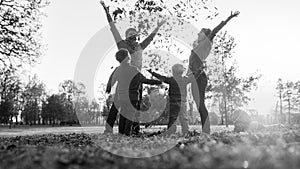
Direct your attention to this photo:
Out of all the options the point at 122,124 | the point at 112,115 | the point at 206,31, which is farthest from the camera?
the point at 206,31

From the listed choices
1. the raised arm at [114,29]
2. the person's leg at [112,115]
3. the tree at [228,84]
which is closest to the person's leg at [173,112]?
the person's leg at [112,115]

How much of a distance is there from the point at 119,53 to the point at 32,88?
344ft

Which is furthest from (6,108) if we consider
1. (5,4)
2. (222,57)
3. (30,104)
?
(5,4)

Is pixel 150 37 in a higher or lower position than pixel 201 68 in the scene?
higher

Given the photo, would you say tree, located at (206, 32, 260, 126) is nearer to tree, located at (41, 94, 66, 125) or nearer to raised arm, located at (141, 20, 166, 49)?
raised arm, located at (141, 20, 166, 49)

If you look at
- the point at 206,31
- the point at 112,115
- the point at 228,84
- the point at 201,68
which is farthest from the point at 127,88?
the point at 228,84

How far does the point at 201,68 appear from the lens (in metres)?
12.7

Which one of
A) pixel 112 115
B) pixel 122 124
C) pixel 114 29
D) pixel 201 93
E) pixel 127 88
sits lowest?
pixel 122 124

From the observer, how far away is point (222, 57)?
4916cm

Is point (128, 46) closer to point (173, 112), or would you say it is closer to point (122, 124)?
point (173, 112)

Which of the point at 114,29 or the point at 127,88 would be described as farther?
the point at 114,29

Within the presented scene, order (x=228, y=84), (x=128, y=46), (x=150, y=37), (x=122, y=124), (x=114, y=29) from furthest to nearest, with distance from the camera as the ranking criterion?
1. (x=228, y=84)
2. (x=150, y=37)
3. (x=114, y=29)
4. (x=128, y=46)
5. (x=122, y=124)

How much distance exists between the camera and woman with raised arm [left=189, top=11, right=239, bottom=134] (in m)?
12.6

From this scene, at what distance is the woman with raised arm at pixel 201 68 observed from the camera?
12.6m
